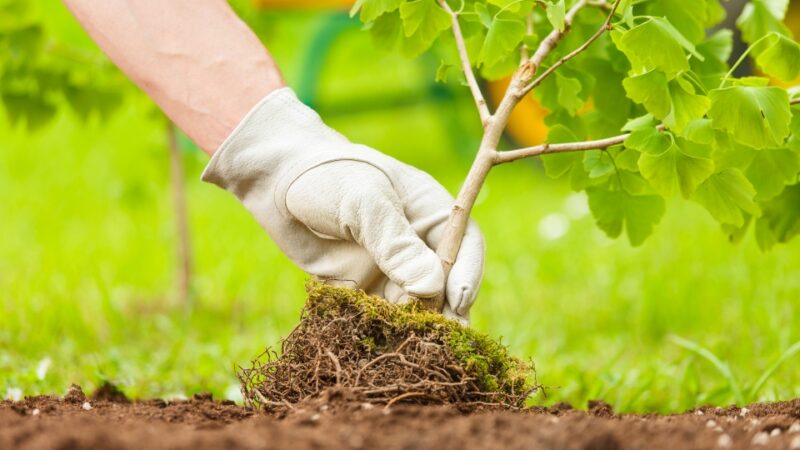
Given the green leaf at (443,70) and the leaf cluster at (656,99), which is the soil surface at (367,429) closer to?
the leaf cluster at (656,99)

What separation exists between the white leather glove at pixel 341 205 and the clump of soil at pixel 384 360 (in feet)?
0.24

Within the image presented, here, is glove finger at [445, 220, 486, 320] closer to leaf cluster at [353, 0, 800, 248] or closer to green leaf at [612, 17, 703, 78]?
leaf cluster at [353, 0, 800, 248]

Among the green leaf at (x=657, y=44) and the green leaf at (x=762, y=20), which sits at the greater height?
the green leaf at (x=762, y=20)

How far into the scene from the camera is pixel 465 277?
1.70 metres

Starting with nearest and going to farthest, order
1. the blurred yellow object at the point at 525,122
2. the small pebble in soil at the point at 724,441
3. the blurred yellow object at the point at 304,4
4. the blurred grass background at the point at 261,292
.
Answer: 1. the small pebble in soil at the point at 724,441
2. the blurred grass background at the point at 261,292
3. the blurred yellow object at the point at 304,4
4. the blurred yellow object at the point at 525,122

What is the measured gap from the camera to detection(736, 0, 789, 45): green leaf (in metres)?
2.01

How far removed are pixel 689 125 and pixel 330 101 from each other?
5211 mm

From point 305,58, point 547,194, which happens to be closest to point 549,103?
point 547,194

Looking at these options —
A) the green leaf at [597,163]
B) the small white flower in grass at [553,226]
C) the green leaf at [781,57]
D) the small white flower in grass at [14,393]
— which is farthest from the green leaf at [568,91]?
the small white flower in grass at [553,226]

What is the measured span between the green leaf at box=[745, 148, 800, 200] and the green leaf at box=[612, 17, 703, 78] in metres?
0.32

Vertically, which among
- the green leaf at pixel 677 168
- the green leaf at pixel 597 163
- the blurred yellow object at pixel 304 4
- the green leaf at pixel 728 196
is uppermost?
the blurred yellow object at pixel 304 4

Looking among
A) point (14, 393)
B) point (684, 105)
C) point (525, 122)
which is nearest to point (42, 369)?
point (14, 393)

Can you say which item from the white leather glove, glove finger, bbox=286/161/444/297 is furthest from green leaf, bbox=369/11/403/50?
glove finger, bbox=286/161/444/297

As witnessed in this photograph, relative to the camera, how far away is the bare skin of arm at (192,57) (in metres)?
1.83
